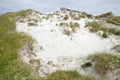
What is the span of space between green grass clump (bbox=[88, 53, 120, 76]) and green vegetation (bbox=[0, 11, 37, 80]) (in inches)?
213

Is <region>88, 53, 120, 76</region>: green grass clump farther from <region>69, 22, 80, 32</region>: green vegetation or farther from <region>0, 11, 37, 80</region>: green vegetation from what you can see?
<region>69, 22, 80, 32</region>: green vegetation

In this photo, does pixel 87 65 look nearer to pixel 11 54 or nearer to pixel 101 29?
pixel 11 54

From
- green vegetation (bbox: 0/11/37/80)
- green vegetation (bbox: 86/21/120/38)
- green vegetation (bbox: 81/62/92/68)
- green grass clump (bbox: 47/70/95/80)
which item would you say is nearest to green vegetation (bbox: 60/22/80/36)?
green vegetation (bbox: 86/21/120/38)

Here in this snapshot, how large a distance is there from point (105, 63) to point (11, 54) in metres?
8.65

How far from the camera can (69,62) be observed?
18656 mm

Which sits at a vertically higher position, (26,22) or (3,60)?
(26,22)

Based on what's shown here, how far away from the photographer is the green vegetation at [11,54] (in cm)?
1588

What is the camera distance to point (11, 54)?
62.2 feet

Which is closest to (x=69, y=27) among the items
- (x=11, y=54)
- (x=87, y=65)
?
(x=11, y=54)

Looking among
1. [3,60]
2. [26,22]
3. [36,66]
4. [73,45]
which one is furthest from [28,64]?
[26,22]

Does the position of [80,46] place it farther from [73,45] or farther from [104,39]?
[104,39]

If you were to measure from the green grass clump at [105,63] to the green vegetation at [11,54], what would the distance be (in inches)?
213

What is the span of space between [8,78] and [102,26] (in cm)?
1491

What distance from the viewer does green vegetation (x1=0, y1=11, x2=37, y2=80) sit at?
1588cm
